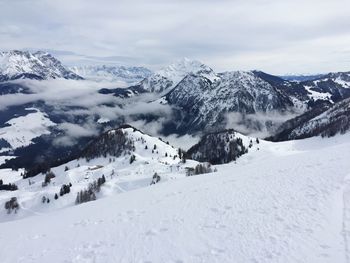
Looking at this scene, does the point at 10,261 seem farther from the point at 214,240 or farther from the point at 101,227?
the point at 214,240

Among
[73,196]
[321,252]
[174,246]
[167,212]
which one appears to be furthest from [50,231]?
[73,196]

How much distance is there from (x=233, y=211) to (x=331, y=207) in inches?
263

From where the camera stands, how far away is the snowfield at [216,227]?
20594mm

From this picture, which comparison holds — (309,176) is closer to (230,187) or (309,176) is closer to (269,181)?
(269,181)

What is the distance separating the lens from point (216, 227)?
24.6 m

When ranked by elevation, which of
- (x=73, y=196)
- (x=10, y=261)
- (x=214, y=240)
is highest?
(x=214, y=240)

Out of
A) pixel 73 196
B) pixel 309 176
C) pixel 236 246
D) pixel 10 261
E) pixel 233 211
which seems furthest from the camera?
pixel 73 196

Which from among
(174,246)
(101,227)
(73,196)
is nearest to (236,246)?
(174,246)

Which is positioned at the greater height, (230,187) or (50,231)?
(230,187)

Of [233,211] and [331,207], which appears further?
[233,211]

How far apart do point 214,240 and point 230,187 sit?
43.3 ft

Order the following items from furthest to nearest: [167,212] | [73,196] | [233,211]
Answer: [73,196], [167,212], [233,211]

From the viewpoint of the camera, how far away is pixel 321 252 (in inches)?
758

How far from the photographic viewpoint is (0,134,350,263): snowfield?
67.6ft
